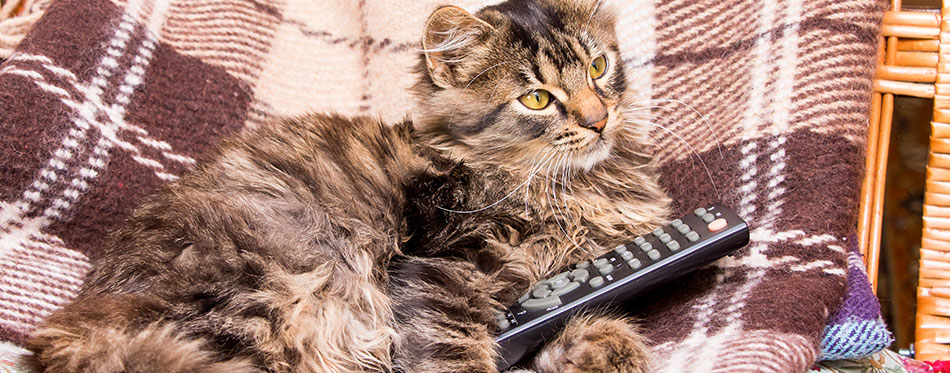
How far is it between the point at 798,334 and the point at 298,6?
1606mm

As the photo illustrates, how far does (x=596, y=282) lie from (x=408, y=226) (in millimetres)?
334

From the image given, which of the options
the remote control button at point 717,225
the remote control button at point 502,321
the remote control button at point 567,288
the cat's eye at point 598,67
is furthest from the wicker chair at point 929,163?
the remote control button at point 502,321

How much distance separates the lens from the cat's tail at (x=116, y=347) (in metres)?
0.88

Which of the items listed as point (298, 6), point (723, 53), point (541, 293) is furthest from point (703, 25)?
point (298, 6)

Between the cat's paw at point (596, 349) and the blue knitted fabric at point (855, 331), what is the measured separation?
0.33 m

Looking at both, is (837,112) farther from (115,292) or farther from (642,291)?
(115,292)

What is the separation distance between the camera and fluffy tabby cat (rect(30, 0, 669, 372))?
0.96 metres

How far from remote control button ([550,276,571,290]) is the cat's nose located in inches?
10.7

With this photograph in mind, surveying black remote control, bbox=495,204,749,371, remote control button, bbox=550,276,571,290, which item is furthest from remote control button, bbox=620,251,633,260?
remote control button, bbox=550,276,571,290

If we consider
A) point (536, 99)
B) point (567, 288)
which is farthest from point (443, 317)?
point (536, 99)

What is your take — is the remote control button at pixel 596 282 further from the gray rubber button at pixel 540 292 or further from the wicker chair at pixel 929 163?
the wicker chair at pixel 929 163

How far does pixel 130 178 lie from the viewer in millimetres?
1580

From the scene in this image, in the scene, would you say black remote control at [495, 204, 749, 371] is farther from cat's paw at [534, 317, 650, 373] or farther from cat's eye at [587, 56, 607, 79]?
cat's eye at [587, 56, 607, 79]

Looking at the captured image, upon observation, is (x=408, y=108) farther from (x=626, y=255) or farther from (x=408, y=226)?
(x=626, y=255)
